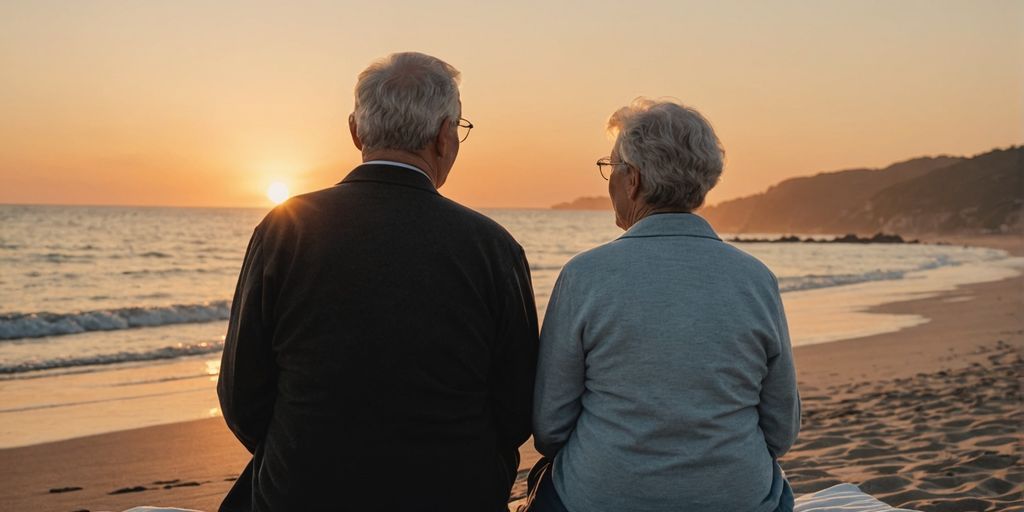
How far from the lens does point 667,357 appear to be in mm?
2092

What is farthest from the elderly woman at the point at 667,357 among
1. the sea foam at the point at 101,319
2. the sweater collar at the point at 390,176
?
the sea foam at the point at 101,319

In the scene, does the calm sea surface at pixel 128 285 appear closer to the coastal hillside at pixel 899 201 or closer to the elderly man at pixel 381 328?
the elderly man at pixel 381 328

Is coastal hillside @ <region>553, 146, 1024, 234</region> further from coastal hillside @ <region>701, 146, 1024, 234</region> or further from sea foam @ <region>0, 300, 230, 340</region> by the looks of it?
sea foam @ <region>0, 300, 230, 340</region>

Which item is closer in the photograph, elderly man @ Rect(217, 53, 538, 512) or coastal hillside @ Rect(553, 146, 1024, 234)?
elderly man @ Rect(217, 53, 538, 512)

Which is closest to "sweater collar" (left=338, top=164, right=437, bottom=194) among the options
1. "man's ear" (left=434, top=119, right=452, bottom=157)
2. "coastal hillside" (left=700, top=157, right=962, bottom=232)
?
"man's ear" (left=434, top=119, right=452, bottom=157)

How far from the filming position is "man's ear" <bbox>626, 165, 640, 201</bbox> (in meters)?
2.31

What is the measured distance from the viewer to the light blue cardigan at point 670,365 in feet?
6.88

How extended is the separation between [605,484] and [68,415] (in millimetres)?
5433

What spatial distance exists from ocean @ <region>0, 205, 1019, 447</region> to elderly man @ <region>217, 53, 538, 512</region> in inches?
173

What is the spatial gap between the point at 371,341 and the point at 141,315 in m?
11.6

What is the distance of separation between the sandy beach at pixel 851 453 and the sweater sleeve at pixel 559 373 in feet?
6.90

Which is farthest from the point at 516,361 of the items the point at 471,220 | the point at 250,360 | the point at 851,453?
the point at 851,453

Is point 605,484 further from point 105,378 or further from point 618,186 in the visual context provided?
point 105,378

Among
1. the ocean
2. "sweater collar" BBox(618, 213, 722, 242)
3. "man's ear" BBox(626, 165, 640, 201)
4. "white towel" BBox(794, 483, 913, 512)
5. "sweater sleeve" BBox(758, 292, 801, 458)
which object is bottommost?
the ocean
